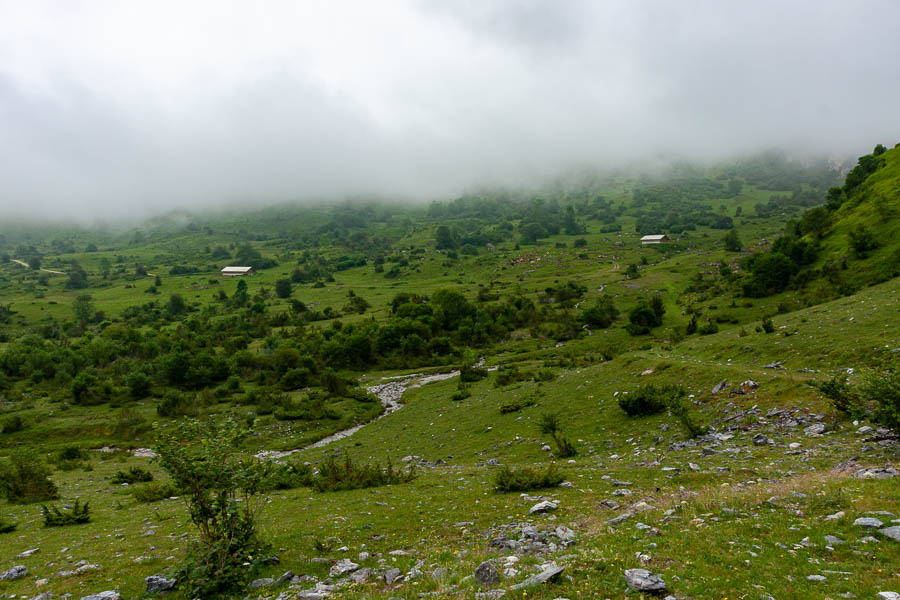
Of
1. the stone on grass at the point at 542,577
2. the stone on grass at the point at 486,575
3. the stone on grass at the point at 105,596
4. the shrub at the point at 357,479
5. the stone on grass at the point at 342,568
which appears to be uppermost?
the stone on grass at the point at 542,577

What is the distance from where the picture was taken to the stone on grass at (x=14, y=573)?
492 inches

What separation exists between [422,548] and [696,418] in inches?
654

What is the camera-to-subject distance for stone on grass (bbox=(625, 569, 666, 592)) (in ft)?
23.5

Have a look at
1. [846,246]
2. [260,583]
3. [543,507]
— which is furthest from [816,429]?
[846,246]

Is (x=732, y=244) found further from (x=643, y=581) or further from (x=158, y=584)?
(x=158, y=584)

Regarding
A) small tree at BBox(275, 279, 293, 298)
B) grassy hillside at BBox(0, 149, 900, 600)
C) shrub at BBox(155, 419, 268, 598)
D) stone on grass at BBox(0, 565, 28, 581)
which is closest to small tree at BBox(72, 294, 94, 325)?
small tree at BBox(275, 279, 293, 298)

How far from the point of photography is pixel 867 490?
32.7ft

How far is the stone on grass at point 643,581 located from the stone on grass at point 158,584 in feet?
35.6

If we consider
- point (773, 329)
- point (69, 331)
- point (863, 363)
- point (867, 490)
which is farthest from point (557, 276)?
point (69, 331)

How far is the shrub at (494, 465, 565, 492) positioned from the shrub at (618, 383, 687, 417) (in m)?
10.1

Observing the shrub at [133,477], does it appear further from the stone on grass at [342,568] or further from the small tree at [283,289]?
the small tree at [283,289]

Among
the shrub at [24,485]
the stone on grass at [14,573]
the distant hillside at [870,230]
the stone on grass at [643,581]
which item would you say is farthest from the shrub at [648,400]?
the shrub at [24,485]

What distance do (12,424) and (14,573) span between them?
6020 centimetres

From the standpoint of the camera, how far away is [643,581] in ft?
23.9
